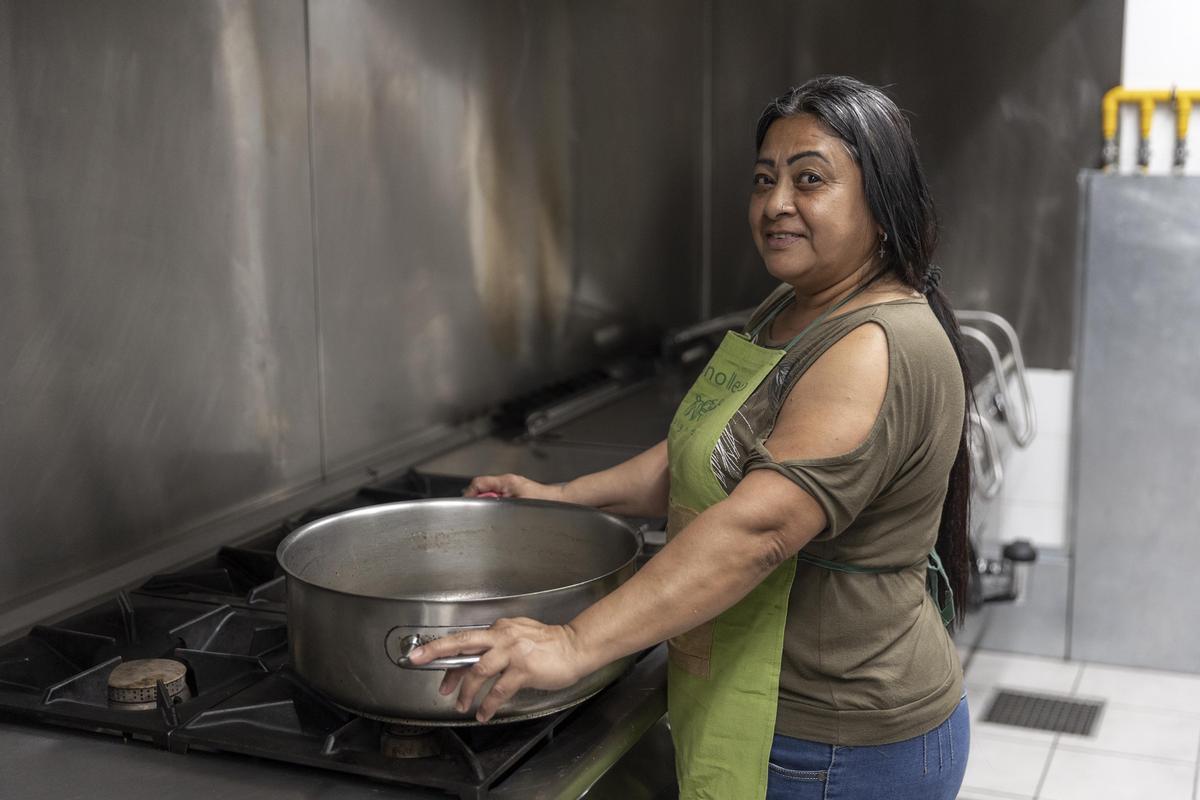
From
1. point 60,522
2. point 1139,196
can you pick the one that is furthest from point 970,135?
point 60,522

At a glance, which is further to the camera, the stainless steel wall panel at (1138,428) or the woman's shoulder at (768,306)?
the stainless steel wall panel at (1138,428)

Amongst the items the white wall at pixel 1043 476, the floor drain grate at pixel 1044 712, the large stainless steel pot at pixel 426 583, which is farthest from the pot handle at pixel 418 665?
the white wall at pixel 1043 476

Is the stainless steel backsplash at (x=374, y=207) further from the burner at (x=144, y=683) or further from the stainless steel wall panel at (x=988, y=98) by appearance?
the burner at (x=144, y=683)

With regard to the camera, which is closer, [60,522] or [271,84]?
[60,522]

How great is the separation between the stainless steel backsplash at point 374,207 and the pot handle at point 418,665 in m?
0.54

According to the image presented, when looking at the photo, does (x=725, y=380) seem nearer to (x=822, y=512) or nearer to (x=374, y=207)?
(x=822, y=512)

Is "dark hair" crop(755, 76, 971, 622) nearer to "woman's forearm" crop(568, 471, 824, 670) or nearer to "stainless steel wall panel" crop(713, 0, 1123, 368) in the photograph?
"woman's forearm" crop(568, 471, 824, 670)

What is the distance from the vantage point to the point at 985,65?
286 cm

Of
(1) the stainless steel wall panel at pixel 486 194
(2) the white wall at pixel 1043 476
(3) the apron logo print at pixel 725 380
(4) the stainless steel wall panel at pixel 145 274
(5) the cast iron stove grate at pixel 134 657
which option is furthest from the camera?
(2) the white wall at pixel 1043 476

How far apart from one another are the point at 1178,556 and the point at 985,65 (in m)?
1.18

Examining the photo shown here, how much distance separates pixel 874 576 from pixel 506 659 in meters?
0.35

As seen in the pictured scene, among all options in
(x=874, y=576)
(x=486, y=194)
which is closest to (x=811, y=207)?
(x=874, y=576)

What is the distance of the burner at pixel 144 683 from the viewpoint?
3.62ft

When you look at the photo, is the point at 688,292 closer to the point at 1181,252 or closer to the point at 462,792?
the point at 1181,252
